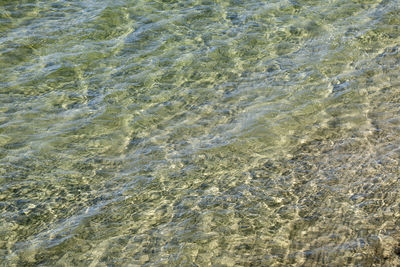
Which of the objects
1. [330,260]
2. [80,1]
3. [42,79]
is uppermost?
[80,1]

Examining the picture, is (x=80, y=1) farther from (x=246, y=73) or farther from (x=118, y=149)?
(x=118, y=149)

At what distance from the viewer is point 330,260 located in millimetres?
4457

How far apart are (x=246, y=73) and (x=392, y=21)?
3.54 meters

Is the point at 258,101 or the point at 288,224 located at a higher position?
the point at 258,101

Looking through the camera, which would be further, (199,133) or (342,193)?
(199,133)

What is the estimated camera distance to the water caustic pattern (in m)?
4.80

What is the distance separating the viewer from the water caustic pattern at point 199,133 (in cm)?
480

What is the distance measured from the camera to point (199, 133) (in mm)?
6457

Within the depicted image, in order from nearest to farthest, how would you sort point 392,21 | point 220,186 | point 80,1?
point 220,186 < point 392,21 < point 80,1

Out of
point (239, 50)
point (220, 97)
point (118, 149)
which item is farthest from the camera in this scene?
point (239, 50)

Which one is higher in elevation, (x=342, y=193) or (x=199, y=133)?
(x=199, y=133)

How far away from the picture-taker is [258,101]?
7105mm

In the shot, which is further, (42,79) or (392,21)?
(392,21)

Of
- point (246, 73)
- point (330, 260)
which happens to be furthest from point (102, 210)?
point (246, 73)
